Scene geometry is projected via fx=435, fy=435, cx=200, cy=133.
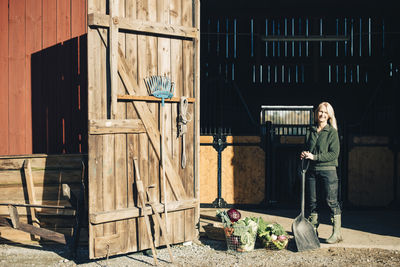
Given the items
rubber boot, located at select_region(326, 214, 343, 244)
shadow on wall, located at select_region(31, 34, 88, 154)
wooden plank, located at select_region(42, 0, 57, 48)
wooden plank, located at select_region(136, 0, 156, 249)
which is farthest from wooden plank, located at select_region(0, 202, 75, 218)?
rubber boot, located at select_region(326, 214, 343, 244)

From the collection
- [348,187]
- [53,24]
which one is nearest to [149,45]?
[53,24]

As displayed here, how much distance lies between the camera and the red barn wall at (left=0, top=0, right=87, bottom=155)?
707 cm

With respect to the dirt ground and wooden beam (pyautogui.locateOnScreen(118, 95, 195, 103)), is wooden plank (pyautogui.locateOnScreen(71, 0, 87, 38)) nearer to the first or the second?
wooden beam (pyautogui.locateOnScreen(118, 95, 195, 103))

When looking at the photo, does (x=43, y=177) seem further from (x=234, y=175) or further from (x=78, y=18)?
(x=234, y=175)

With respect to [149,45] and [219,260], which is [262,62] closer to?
[149,45]

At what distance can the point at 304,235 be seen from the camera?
6.10 meters

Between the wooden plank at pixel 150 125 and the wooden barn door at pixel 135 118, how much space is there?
0.04 feet

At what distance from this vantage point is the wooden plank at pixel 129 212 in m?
5.53

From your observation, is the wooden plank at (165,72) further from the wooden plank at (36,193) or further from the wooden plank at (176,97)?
the wooden plank at (36,193)

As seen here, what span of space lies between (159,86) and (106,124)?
966mm

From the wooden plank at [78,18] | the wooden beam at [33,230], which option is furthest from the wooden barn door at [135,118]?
the wooden plank at [78,18]

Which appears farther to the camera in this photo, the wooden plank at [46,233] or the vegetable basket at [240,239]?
the wooden plank at [46,233]

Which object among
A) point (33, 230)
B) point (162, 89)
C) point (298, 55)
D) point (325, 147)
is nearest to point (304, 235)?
point (325, 147)

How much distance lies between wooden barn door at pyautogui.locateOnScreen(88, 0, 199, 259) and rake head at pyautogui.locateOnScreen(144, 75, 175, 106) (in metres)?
0.07
